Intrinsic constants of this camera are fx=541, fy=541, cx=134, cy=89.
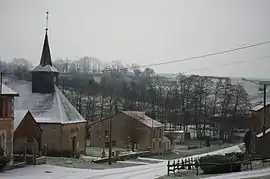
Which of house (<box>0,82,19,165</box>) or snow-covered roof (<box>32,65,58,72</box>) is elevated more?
snow-covered roof (<box>32,65,58,72</box>)

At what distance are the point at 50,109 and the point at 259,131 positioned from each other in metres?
10.1

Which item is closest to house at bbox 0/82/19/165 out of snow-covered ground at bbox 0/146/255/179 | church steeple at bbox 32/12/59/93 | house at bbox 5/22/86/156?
snow-covered ground at bbox 0/146/255/179

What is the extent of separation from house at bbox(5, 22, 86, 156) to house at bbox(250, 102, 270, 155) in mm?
8411

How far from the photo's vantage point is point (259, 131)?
26016mm

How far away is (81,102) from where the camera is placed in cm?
3198

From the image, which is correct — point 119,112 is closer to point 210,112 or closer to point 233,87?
point 210,112

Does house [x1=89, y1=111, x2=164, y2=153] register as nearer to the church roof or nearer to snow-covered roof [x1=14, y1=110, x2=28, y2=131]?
the church roof

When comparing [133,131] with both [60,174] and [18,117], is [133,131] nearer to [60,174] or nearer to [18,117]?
[18,117]

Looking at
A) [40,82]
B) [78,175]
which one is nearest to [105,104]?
[40,82]

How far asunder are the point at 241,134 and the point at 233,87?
6.88 metres

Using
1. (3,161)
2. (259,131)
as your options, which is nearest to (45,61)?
(259,131)

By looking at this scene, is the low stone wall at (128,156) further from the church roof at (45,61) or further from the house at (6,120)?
the church roof at (45,61)

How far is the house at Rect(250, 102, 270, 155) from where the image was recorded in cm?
2419

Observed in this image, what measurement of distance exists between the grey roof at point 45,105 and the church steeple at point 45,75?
34 cm
